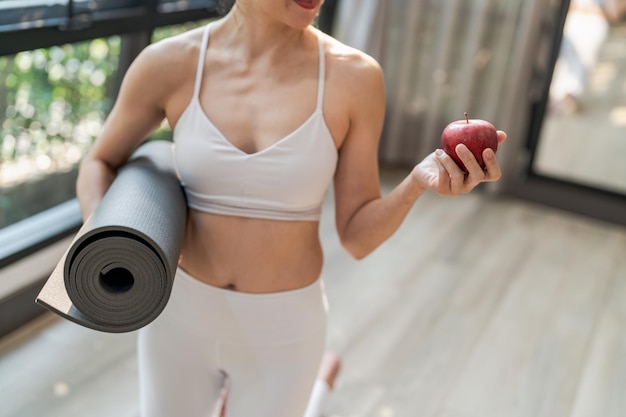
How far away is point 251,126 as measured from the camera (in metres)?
1.29

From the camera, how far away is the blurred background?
6.73ft

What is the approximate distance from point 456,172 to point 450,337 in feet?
4.40

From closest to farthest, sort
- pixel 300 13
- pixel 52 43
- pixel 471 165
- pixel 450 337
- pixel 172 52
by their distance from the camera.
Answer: pixel 471 165 → pixel 300 13 → pixel 172 52 → pixel 52 43 → pixel 450 337

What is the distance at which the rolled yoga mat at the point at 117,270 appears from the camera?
1.08m

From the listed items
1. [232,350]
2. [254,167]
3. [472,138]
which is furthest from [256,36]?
[232,350]

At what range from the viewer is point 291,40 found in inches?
52.1

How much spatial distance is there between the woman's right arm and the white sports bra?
7 centimetres

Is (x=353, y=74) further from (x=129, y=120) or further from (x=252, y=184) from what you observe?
(x=129, y=120)

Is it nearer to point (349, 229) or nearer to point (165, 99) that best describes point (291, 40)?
point (165, 99)

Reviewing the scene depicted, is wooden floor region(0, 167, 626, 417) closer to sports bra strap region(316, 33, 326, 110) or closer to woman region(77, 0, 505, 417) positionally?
Answer: woman region(77, 0, 505, 417)

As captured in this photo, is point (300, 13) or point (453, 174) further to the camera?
point (300, 13)

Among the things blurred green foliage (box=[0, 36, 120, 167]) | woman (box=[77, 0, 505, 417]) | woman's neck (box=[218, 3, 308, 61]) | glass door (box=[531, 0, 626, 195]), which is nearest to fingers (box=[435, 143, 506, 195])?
woman (box=[77, 0, 505, 417])

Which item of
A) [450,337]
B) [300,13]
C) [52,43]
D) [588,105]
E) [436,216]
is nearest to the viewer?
[300,13]

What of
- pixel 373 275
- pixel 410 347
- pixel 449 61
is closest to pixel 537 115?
pixel 449 61
